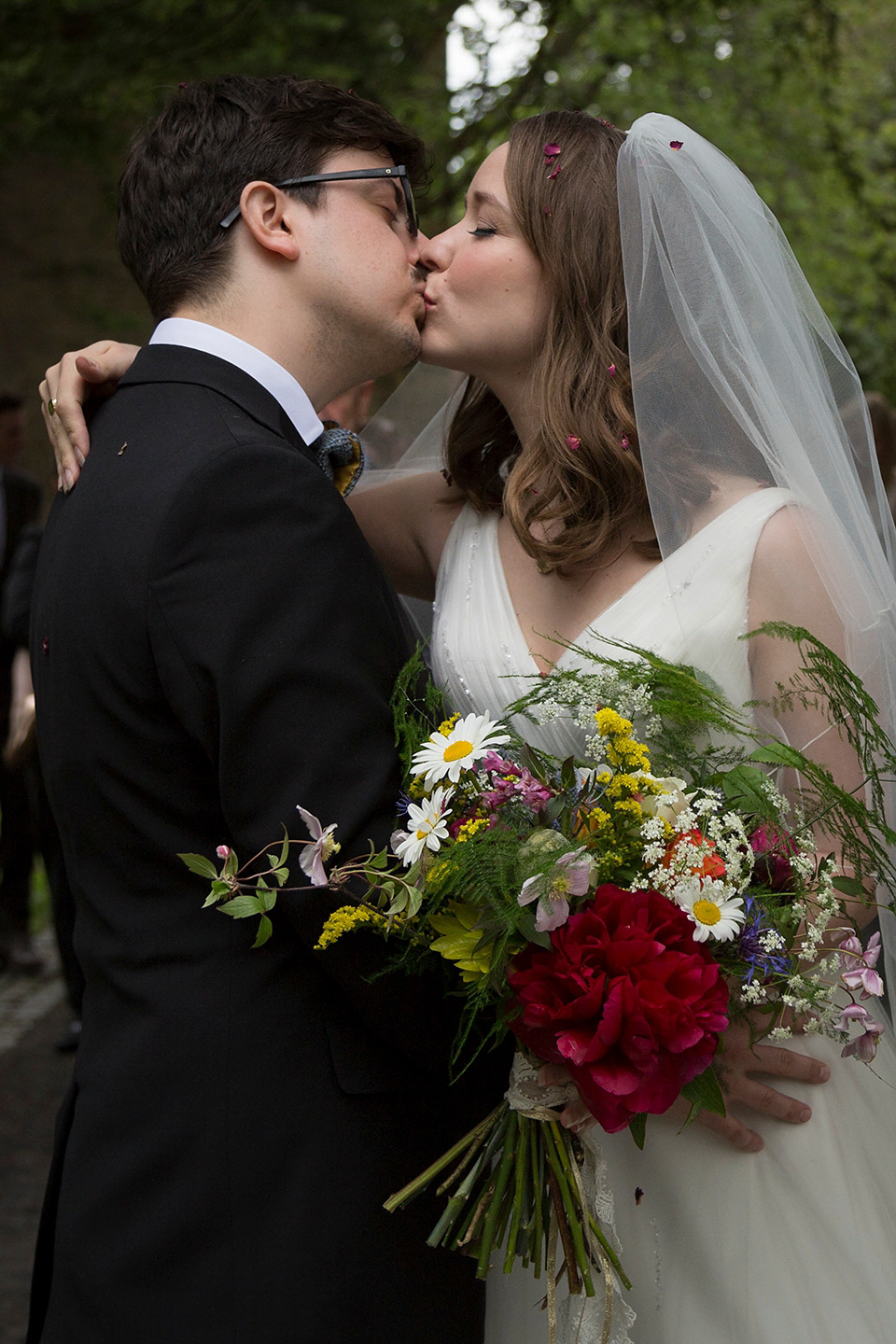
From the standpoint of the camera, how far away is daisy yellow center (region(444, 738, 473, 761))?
6.12ft

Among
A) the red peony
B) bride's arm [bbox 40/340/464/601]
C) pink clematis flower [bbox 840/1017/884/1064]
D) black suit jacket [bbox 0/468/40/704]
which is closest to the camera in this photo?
the red peony

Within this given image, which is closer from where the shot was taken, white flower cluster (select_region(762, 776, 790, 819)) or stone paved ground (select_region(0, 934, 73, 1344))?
white flower cluster (select_region(762, 776, 790, 819))

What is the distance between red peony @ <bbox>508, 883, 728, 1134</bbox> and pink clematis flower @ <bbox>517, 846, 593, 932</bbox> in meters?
0.04

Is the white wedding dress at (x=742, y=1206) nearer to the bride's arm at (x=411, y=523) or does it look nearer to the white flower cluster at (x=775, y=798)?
the white flower cluster at (x=775, y=798)

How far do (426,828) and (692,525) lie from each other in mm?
881

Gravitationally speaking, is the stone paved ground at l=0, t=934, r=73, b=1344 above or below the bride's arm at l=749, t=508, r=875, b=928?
below

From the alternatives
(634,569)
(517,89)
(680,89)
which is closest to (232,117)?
(634,569)

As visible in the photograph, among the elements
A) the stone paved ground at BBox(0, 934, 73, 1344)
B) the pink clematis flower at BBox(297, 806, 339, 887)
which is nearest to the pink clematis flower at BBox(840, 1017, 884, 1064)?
the pink clematis flower at BBox(297, 806, 339, 887)

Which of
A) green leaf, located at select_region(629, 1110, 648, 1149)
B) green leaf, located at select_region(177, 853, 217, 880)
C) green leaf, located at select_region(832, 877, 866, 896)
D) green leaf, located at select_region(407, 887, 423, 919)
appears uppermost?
green leaf, located at select_region(177, 853, 217, 880)

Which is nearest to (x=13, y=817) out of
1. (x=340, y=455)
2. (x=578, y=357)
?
(x=340, y=455)

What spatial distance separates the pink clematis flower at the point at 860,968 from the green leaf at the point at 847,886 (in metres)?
0.07

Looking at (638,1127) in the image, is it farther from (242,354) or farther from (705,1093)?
(242,354)

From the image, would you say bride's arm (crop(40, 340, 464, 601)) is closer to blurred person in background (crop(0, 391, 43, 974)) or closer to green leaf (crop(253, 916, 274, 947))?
green leaf (crop(253, 916, 274, 947))

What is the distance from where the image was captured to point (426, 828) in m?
1.82
